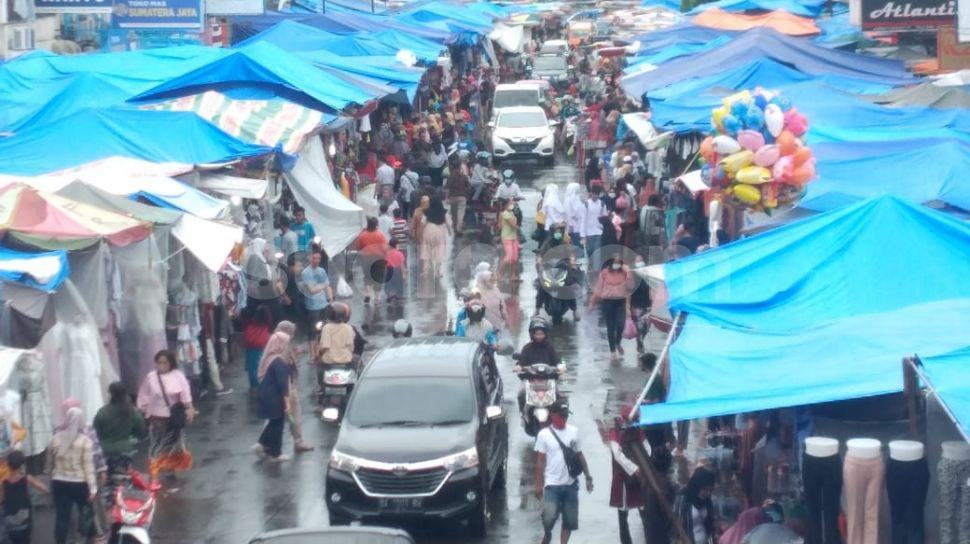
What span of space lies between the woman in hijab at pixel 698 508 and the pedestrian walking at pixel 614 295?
24.6 feet

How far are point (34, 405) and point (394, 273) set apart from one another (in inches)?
394

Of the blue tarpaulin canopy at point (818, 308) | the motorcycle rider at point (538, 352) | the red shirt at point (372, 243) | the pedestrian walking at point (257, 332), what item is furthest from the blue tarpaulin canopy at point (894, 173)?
the red shirt at point (372, 243)

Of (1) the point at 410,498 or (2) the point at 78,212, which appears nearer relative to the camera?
(1) the point at 410,498

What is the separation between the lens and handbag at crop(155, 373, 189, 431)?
14789 mm

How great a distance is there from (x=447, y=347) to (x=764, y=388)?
17.8 feet

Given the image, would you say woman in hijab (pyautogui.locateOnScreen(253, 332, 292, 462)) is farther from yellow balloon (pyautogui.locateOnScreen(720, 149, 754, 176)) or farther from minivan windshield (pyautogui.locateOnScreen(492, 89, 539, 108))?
minivan windshield (pyautogui.locateOnScreen(492, 89, 539, 108))

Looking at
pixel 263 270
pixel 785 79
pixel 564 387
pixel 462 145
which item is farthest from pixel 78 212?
pixel 462 145

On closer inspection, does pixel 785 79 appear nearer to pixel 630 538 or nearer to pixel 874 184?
pixel 874 184

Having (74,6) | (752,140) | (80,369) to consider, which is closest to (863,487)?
(752,140)

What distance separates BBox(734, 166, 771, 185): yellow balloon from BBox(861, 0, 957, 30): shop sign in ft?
37.6

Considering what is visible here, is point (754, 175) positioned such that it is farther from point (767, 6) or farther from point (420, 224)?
point (767, 6)

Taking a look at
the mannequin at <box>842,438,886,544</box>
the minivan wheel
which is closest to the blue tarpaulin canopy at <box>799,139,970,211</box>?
the minivan wheel

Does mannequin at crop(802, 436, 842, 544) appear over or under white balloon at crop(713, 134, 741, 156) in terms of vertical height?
under

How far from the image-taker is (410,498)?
1286 centimetres
